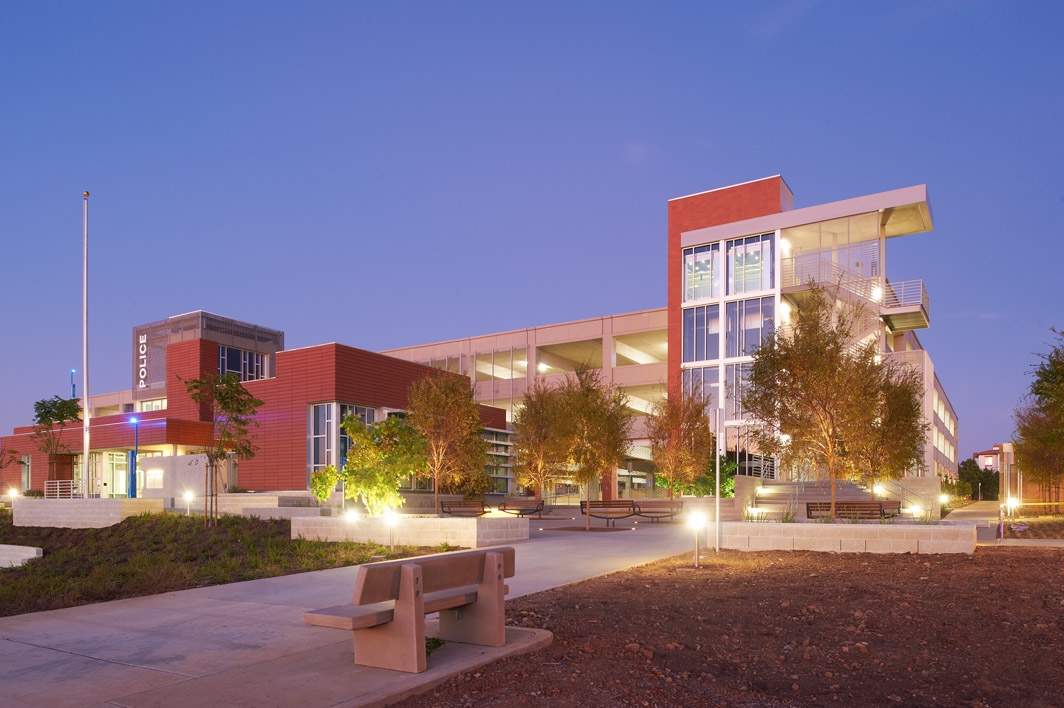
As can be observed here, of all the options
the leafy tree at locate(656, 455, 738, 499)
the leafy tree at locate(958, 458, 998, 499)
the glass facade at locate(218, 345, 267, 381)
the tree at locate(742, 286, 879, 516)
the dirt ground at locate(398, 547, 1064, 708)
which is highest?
the glass facade at locate(218, 345, 267, 381)

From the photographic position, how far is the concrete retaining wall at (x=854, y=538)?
1331 centimetres

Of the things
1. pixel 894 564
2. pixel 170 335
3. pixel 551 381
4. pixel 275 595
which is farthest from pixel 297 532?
pixel 170 335

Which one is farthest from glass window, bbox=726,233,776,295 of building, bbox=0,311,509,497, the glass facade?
the glass facade

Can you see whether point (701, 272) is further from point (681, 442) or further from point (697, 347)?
point (681, 442)

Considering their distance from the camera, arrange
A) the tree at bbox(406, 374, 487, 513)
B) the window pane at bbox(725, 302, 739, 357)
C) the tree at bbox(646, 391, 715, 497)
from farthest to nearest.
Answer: the window pane at bbox(725, 302, 739, 357) → the tree at bbox(646, 391, 715, 497) → the tree at bbox(406, 374, 487, 513)

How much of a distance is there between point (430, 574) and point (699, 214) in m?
40.6

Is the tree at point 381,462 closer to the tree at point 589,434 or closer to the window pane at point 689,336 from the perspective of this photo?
the tree at point 589,434

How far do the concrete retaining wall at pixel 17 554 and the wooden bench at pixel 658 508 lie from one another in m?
17.2

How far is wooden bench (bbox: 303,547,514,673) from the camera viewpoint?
5711mm

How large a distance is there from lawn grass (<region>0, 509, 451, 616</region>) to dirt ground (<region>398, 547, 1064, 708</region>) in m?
5.54

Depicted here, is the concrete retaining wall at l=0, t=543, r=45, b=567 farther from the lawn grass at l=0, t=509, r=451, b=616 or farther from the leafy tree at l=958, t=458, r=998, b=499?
the leafy tree at l=958, t=458, r=998, b=499

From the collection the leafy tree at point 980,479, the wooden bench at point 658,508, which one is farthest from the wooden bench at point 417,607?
the leafy tree at point 980,479

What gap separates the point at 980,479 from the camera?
259 feet

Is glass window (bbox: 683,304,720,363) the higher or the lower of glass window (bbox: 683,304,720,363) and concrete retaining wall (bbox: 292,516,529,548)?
the higher
